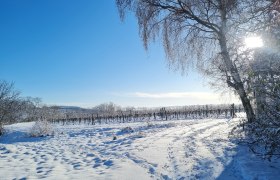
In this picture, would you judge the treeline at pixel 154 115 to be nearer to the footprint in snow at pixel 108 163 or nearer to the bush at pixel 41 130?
the bush at pixel 41 130

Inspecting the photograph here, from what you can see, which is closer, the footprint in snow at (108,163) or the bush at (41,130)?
the footprint in snow at (108,163)

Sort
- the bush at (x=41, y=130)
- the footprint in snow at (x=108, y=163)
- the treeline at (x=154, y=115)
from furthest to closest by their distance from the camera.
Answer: the treeline at (x=154, y=115)
the bush at (x=41, y=130)
the footprint in snow at (x=108, y=163)

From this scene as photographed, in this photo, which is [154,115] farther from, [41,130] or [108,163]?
[108,163]

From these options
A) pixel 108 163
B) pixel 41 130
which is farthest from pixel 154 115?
pixel 108 163

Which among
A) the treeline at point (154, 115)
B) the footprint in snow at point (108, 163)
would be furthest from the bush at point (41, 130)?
the treeline at point (154, 115)

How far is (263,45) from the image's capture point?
5816 millimetres

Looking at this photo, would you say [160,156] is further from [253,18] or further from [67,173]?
[253,18]

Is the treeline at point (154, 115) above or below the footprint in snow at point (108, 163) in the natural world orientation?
above

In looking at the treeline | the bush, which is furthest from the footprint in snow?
the treeline

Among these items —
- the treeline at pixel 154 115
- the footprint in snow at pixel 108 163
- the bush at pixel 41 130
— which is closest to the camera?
the footprint in snow at pixel 108 163

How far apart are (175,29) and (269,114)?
702 cm

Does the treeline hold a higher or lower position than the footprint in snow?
higher

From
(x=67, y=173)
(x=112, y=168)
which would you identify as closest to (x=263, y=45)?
(x=112, y=168)

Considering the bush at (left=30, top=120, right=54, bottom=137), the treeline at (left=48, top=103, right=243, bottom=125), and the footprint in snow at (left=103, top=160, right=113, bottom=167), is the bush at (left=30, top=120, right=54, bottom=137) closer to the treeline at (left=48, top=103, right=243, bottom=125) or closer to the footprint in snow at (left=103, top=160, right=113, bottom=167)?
the footprint in snow at (left=103, top=160, right=113, bottom=167)
